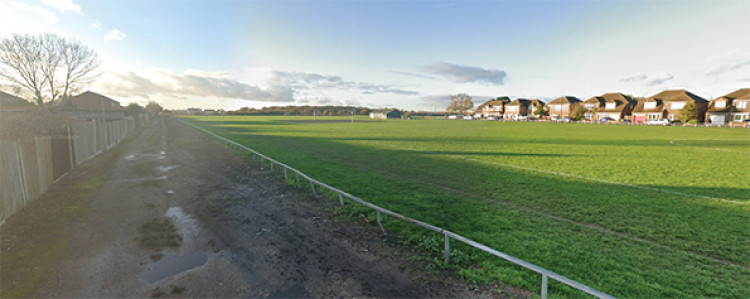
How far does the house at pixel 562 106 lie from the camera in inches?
3403

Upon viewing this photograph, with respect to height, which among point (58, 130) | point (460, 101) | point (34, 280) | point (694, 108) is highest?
point (460, 101)

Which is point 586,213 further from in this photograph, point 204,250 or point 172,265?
point 172,265

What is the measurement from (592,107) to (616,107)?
20.7ft

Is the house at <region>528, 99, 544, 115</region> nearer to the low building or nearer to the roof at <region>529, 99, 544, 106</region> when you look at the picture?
the roof at <region>529, 99, 544, 106</region>

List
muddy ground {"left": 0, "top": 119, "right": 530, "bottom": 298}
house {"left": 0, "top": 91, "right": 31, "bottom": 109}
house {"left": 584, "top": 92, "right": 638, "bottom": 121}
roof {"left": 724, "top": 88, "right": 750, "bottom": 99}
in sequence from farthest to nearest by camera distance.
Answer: house {"left": 584, "top": 92, "right": 638, "bottom": 121}
roof {"left": 724, "top": 88, "right": 750, "bottom": 99}
house {"left": 0, "top": 91, "right": 31, "bottom": 109}
muddy ground {"left": 0, "top": 119, "right": 530, "bottom": 298}

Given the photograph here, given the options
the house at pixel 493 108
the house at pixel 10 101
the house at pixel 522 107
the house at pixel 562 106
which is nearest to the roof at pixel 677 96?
the house at pixel 562 106

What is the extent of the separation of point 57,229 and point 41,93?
163 feet

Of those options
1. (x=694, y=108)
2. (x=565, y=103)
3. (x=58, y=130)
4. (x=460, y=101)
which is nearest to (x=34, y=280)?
(x=58, y=130)

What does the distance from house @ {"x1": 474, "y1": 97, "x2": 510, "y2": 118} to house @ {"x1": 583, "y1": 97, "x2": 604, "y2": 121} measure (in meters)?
31.8

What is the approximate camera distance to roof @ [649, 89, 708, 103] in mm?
60562

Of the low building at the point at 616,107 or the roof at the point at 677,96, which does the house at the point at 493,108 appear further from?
the roof at the point at 677,96

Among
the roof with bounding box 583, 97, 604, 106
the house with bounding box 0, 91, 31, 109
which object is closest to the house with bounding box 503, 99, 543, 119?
the roof with bounding box 583, 97, 604, 106

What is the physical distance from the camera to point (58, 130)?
1074cm

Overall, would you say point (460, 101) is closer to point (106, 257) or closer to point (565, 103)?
point (565, 103)
